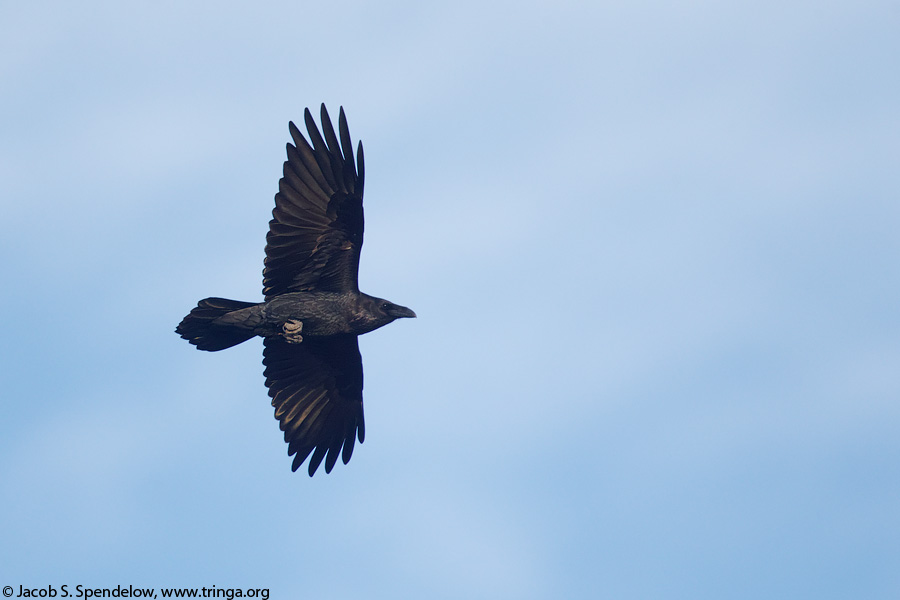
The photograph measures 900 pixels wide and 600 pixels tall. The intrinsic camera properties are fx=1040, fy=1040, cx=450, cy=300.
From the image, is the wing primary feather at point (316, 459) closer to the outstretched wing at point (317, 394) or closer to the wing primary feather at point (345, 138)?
the outstretched wing at point (317, 394)

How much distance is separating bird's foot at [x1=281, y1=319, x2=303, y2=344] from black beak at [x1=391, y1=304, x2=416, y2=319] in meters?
1.45

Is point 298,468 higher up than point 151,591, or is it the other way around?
point 298,468

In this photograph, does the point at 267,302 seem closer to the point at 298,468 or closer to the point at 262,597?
the point at 298,468

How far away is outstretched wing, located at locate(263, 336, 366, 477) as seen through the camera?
1650 cm

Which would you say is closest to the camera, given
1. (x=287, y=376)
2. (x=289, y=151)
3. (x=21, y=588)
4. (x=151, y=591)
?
(x=21, y=588)

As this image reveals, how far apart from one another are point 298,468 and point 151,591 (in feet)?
11.2

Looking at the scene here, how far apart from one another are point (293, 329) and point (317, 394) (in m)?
1.86

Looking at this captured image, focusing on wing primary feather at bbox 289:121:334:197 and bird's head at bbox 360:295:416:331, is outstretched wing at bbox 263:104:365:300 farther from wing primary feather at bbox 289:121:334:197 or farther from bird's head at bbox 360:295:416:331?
bird's head at bbox 360:295:416:331

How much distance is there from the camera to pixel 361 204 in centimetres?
1498

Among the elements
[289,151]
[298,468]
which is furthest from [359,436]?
[289,151]

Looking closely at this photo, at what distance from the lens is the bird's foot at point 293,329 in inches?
603

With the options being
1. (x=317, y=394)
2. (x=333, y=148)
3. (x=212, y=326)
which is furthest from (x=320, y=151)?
(x=317, y=394)

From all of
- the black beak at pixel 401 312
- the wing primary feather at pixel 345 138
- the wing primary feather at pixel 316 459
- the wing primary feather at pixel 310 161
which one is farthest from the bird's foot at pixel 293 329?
the wing primary feather at pixel 345 138

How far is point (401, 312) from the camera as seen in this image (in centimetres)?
1594
